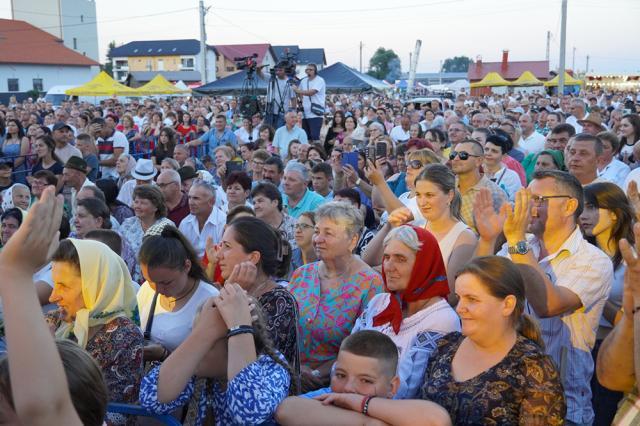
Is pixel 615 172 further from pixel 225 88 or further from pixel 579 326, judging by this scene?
pixel 225 88

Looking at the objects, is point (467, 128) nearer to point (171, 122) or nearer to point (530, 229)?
point (530, 229)

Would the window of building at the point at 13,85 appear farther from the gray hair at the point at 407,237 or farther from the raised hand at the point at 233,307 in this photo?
the raised hand at the point at 233,307

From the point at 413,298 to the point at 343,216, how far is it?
103cm

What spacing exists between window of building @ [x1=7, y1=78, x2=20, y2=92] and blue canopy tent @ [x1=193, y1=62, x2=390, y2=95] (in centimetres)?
4717

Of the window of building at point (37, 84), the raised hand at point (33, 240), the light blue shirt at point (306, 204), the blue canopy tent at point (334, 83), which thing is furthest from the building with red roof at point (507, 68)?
the raised hand at point (33, 240)

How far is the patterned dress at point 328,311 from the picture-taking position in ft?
12.4

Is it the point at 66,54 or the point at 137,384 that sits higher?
the point at 66,54

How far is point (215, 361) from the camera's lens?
2.67 m

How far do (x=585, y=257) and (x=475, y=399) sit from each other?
121cm

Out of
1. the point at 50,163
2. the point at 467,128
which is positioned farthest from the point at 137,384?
the point at 467,128

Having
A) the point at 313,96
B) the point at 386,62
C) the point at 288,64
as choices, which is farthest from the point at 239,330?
the point at 386,62

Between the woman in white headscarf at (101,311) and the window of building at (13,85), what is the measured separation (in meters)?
66.1

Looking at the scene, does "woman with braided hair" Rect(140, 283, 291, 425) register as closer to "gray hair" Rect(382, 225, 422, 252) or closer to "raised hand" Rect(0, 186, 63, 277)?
"gray hair" Rect(382, 225, 422, 252)

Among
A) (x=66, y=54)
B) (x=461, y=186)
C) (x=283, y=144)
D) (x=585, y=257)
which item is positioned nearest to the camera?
(x=585, y=257)
